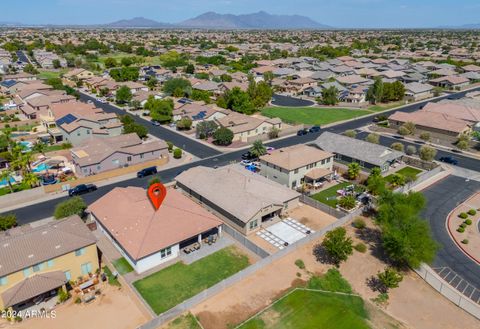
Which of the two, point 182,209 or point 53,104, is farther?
point 53,104

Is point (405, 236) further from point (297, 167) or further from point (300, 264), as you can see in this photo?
point (297, 167)

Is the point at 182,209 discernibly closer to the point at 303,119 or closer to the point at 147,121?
the point at 147,121

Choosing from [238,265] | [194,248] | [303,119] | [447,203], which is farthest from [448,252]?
[303,119]

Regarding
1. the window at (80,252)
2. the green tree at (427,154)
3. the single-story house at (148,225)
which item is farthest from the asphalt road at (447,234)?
the window at (80,252)

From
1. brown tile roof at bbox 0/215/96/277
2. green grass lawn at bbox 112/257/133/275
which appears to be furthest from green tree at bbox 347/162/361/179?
brown tile roof at bbox 0/215/96/277

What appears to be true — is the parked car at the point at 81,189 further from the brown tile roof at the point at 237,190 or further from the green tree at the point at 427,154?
the green tree at the point at 427,154

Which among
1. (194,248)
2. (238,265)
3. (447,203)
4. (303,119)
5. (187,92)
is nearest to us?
(238,265)
